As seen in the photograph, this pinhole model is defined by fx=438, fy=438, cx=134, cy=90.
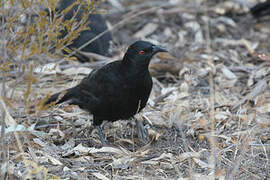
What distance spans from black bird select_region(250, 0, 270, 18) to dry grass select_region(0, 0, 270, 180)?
197 mm

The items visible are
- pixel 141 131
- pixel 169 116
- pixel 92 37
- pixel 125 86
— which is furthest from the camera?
pixel 92 37

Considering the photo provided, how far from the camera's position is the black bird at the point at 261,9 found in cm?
821

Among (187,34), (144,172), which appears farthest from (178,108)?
(187,34)

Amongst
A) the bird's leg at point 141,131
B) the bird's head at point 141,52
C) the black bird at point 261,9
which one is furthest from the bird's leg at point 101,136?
the black bird at point 261,9

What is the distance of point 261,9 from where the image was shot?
8.29m

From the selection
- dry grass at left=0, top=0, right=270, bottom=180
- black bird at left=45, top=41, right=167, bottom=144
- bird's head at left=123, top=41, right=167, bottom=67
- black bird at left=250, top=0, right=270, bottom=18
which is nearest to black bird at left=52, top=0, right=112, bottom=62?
dry grass at left=0, top=0, right=270, bottom=180

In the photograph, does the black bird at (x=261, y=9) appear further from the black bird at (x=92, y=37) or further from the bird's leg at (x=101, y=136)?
the bird's leg at (x=101, y=136)

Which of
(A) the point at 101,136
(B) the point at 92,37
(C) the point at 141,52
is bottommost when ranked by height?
(A) the point at 101,136

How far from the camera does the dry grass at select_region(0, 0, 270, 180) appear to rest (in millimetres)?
3633

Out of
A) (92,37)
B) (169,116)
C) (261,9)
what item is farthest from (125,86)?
(261,9)

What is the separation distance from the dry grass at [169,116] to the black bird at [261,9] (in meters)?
0.20

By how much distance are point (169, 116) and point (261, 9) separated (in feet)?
13.8

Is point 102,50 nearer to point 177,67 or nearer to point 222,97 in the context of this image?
point 177,67

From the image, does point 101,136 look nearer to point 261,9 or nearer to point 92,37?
point 92,37
